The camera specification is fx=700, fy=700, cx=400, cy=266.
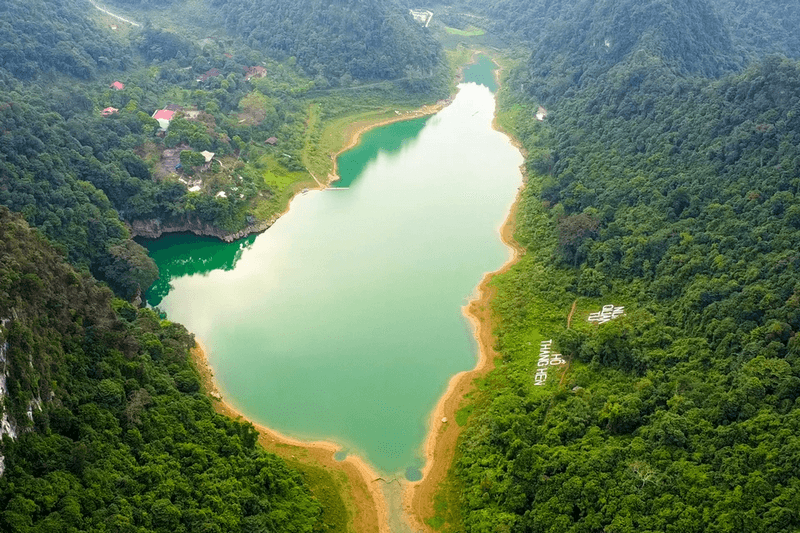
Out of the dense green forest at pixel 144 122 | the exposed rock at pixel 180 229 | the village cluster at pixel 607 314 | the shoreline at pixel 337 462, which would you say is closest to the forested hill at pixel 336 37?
the dense green forest at pixel 144 122

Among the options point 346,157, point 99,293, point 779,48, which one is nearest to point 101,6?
point 346,157

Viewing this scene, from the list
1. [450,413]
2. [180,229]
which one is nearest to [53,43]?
[180,229]

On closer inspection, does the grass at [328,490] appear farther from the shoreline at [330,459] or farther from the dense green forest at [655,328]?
the dense green forest at [655,328]

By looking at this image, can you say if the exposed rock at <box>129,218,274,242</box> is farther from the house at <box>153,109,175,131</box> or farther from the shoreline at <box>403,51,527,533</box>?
the shoreline at <box>403,51,527,533</box>

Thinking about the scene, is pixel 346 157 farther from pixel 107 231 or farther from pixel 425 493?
pixel 425 493

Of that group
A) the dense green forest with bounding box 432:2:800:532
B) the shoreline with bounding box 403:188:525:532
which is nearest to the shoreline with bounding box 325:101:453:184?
the dense green forest with bounding box 432:2:800:532

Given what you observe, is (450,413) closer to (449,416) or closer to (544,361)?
(449,416)
